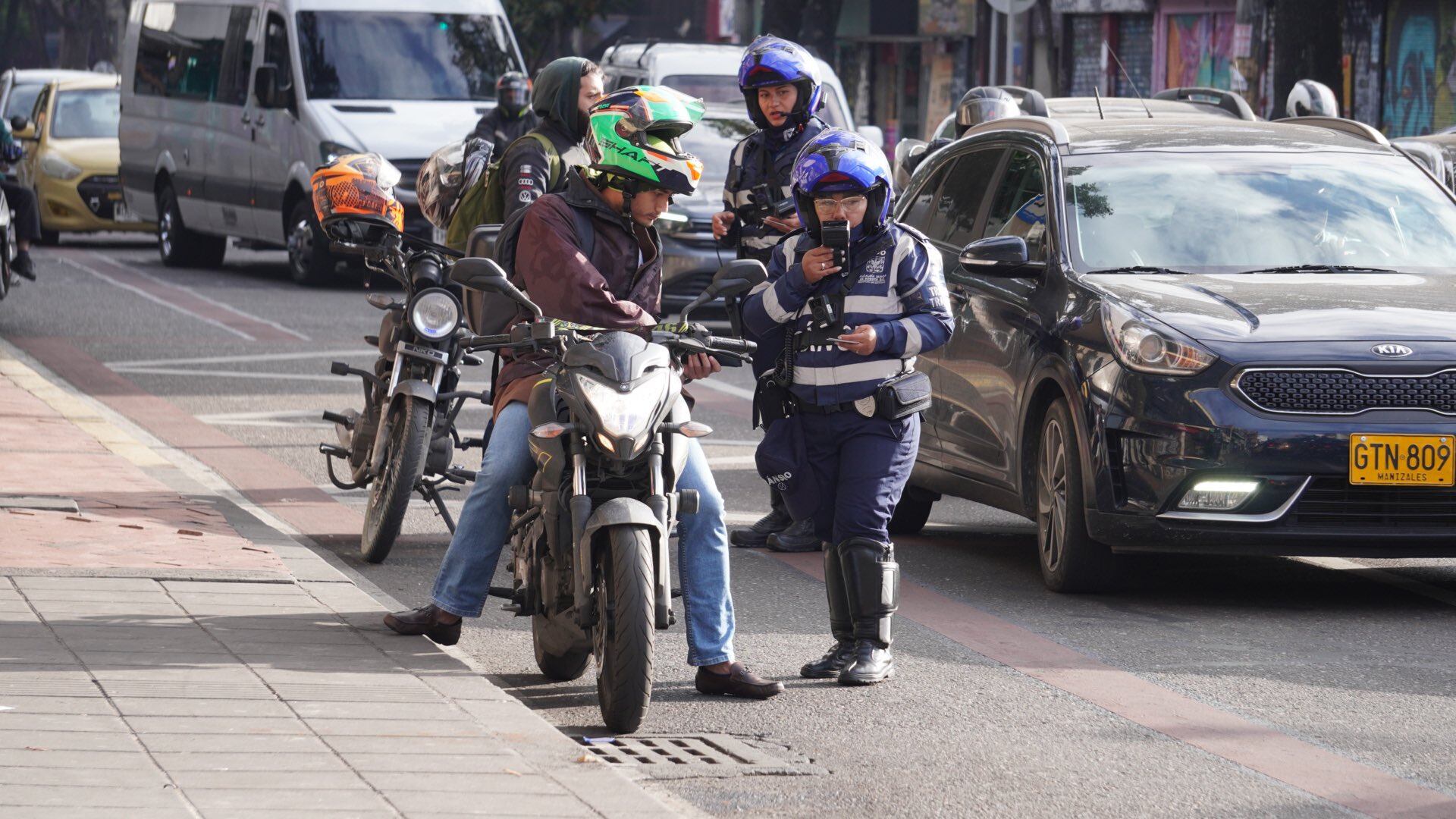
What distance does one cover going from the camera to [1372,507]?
798 cm

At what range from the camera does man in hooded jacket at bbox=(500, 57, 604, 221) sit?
845 centimetres

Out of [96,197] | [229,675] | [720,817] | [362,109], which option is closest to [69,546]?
[229,675]

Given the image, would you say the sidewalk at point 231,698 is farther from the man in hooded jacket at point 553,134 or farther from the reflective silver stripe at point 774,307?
the man in hooded jacket at point 553,134

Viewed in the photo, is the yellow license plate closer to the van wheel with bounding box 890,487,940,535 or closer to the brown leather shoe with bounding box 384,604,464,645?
the van wheel with bounding box 890,487,940,535

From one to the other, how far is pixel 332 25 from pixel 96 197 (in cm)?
652

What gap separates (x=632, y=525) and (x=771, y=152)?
3.64 m

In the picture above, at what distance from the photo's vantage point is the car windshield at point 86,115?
28859 millimetres

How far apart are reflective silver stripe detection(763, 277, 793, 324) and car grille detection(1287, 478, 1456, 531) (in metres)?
2.03

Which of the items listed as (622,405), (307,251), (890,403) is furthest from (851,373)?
(307,251)

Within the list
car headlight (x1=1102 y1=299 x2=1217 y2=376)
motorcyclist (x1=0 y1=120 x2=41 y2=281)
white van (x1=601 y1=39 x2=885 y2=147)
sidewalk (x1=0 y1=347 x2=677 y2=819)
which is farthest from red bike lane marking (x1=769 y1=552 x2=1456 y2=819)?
white van (x1=601 y1=39 x2=885 y2=147)

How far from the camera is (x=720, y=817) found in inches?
214

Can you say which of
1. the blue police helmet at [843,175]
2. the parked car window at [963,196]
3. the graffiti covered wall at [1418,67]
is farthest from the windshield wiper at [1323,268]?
the graffiti covered wall at [1418,67]

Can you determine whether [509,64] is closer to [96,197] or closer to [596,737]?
[96,197]

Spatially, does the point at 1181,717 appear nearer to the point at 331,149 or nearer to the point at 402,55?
the point at 331,149
